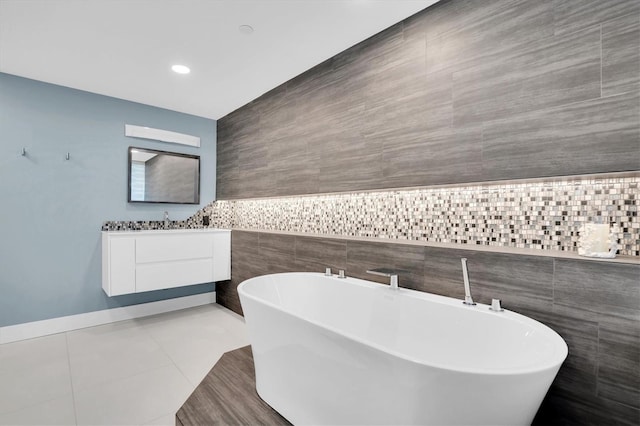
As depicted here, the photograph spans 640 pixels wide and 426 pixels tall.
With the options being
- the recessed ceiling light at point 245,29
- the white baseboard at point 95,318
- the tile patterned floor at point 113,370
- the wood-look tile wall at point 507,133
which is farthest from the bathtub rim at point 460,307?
the white baseboard at point 95,318

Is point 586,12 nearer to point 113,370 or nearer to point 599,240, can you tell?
point 599,240

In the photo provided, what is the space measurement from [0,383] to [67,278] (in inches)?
49.8

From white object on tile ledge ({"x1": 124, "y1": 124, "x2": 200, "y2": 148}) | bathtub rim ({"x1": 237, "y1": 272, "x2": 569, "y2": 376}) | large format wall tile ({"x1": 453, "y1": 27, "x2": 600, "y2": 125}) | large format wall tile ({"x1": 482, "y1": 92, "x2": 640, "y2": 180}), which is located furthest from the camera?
white object on tile ledge ({"x1": 124, "y1": 124, "x2": 200, "y2": 148})

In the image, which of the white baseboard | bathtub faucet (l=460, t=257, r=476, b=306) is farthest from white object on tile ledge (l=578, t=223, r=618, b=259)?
the white baseboard

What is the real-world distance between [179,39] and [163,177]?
6.40ft

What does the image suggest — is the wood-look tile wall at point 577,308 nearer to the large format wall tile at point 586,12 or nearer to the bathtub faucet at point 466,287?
the bathtub faucet at point 466,287

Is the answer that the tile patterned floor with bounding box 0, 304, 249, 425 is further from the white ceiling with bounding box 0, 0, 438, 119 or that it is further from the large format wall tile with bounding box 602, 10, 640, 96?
the large format wall tile with bounding box 602, 10, 640, 96

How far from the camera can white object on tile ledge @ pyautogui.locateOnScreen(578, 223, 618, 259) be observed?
1352 mm

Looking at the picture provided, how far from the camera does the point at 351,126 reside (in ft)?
8.31

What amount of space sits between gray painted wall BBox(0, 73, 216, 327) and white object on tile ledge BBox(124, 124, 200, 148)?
8cm

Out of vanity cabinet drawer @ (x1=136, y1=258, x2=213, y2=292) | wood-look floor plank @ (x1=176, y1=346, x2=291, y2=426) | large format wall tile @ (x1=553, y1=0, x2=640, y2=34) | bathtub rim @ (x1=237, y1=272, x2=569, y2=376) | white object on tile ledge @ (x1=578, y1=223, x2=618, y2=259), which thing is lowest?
wood-look floor plank @ (x1=176, y1=346, x2=291, y2=426)

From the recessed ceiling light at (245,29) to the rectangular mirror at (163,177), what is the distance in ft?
7.29

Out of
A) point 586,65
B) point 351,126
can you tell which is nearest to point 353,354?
point 586,65

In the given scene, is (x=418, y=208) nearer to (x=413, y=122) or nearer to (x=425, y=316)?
(x=413, y=122)
